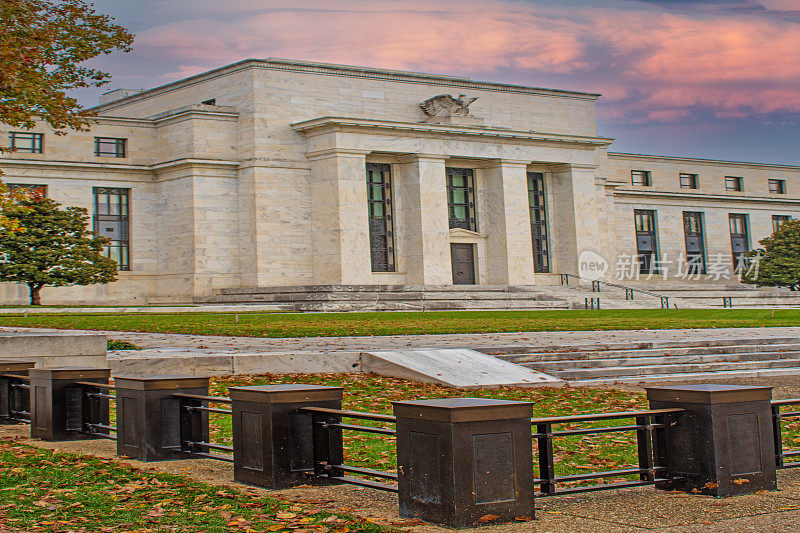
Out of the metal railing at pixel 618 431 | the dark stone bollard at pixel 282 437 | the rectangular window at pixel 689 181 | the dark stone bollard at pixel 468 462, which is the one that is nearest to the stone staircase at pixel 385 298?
the rectangular window at pixel 689 181

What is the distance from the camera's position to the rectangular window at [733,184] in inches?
3088

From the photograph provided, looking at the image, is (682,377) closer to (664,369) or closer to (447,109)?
(664,369)

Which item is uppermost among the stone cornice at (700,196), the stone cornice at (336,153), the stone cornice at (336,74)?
the stone cornice at (336,74)

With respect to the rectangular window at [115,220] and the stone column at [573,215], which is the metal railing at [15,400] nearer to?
the rectangular window at [115,220]

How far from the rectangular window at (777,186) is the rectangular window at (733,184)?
3.74 meters

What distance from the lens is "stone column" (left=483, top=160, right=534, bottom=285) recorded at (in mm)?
59062

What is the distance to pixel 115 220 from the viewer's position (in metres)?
55.2

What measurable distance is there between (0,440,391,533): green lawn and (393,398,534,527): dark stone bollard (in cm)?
54

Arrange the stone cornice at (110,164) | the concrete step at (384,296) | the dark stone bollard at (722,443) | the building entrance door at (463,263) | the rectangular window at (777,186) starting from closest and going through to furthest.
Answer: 1. the dark stone bollard at (722,443)
2. the concrete step at (384,296)
3. the stone cornice at (110,164)
4. the building entrance door at (463,263)
5. the rectangular window at (777,186)

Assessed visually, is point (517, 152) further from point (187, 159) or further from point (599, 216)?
point (187, 159)

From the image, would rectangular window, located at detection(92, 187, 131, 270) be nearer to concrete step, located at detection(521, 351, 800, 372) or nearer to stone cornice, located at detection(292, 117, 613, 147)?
stone cornice, located at detection(292, 117, 613, 147)

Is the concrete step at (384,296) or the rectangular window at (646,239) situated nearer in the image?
the concrete step at (384,296)

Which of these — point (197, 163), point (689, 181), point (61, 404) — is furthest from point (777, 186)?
point (61, 404)

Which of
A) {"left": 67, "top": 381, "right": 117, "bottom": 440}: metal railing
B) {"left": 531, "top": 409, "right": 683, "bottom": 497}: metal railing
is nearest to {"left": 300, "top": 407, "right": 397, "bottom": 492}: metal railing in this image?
{"left": 531, "top": 409, "right": 683, "bottom": 497}: metal railing
